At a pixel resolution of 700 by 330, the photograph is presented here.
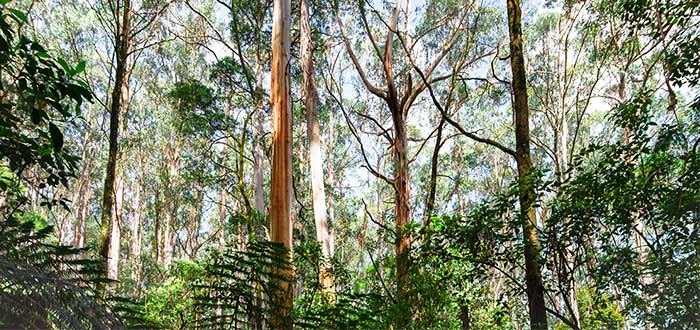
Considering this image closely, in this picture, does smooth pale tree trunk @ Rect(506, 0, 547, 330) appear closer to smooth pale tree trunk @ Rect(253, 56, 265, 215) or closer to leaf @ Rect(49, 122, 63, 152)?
leaf @ Rect(49, 122, 63, 152)

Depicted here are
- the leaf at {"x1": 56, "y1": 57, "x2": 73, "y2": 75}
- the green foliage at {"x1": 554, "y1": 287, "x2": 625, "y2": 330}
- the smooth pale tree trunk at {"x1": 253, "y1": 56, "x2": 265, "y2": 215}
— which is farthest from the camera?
the smooth pale tree trunk at {"x1": 253, "y1": 56, "x2": 265, "y2": 215}

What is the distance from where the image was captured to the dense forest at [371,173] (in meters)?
1.49

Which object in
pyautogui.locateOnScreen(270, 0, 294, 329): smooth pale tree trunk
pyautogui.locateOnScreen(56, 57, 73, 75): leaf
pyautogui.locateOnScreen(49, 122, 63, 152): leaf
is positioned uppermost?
pyautogui.locateOnScreen(270, 0, 294, 329): smooth pale tree trunk

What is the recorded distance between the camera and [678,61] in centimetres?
273

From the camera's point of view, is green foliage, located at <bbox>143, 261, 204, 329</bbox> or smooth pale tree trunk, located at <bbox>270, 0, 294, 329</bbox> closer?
smooth pale tree trunk, located at <bbox>270, 0, 294, 329</bbox>

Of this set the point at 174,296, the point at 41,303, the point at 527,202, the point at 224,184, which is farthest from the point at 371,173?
the point at 41,303

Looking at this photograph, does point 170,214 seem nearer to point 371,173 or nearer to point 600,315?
point 371,173

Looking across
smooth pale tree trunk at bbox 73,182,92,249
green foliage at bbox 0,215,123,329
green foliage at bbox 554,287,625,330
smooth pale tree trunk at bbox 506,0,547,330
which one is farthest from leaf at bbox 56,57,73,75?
smooth pale tree trunk at bbox 73,182,92,249

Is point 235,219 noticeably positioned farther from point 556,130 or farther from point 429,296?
point 556,130

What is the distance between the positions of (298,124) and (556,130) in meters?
5.92

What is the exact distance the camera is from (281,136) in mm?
3990

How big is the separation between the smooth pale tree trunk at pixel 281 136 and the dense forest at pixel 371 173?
2 cm

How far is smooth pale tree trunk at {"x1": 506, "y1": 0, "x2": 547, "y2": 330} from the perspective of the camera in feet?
9.13

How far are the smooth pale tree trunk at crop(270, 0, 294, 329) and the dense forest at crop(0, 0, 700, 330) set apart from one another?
0.02 meters
